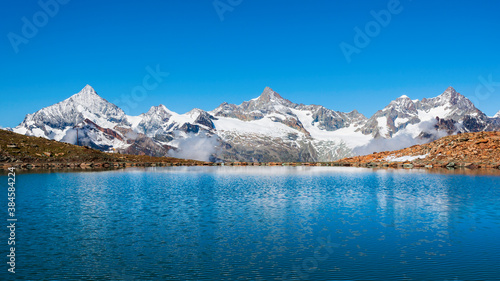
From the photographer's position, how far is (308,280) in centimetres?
2595

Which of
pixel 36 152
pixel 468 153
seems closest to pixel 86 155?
pixel 36 152

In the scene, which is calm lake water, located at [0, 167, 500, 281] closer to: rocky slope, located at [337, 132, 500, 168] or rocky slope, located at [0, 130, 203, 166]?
rocky slope, located at [0, 130, 203, 166]

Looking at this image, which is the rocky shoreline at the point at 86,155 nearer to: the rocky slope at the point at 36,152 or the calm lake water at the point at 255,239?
the rocky slope at the point at 36,152

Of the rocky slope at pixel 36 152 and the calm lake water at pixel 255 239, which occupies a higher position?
the rocky slope at pixel 36 152

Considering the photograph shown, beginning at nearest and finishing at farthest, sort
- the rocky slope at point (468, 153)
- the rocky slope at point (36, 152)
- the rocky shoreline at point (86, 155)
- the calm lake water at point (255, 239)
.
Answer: the calm lake water at point (255, 239)
the rocky slope at point (36, 152)
the rocky shoreline at point (86, 155)
the rocky slope at point (468, 153)

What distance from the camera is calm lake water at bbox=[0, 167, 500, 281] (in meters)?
27.8

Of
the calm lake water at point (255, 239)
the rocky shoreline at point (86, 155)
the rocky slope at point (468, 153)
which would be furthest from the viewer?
the rocky slope at point (468, 153)

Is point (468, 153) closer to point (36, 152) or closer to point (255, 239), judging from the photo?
point (255, 239)

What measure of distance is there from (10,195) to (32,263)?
4301 centimetres

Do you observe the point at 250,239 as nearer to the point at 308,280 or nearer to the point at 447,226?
the point at 308,280

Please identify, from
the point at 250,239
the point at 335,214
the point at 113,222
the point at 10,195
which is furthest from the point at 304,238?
the point at 10,195

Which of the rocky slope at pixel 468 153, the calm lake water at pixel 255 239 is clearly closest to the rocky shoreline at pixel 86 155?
the rocky slope at pixel 468 153

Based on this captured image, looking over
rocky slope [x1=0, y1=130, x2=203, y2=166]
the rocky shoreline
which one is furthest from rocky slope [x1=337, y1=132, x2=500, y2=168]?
rocky slope [x1=0, y1=130, x2=203, y2=166]

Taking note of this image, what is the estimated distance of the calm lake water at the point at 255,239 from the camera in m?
27.8
